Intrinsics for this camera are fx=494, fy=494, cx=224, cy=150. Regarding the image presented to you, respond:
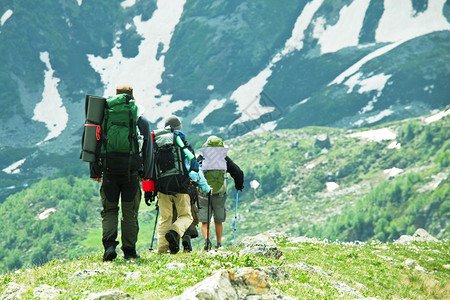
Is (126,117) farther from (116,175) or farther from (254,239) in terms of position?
(254,239)

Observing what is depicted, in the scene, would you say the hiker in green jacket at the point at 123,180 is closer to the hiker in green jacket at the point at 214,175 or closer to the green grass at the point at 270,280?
the green grass at the point at 270,280

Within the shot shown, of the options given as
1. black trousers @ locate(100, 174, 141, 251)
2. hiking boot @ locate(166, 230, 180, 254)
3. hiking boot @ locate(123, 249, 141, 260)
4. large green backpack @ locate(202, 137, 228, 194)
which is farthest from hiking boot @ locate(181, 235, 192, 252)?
black trousers @ locate(100, 174, 141, 251)

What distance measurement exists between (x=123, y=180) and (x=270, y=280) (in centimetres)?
398

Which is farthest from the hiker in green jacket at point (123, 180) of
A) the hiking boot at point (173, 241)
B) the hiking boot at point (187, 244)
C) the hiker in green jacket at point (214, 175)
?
the hiker in green jacket at point (214, 175)

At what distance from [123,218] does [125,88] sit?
301 cm

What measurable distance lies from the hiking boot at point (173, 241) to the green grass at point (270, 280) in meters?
0.52

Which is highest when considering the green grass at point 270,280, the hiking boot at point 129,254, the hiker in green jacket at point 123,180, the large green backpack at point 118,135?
the large green backpack at point 118,135

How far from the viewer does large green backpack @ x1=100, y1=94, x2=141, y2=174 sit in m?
10.8

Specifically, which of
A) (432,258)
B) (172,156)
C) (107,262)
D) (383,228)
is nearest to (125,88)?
(172,156)

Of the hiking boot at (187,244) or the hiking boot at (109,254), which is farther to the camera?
the hiking boot at (187,244)

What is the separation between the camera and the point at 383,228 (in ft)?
619

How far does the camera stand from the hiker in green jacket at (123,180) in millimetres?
10859

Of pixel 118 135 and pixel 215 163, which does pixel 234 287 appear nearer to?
pixel 118 135

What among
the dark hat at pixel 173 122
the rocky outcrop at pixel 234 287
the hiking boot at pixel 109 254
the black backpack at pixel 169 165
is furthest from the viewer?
the dark hat at pixel 173 122
